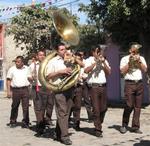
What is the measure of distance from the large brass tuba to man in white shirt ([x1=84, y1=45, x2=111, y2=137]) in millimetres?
532

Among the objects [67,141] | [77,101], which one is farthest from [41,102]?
[67,141]

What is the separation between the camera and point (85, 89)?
13273mm

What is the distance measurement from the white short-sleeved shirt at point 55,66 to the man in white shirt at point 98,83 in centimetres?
69

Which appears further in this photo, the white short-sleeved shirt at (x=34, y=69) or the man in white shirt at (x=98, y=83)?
the white short-sleeved shirt at (x=34, y=69)

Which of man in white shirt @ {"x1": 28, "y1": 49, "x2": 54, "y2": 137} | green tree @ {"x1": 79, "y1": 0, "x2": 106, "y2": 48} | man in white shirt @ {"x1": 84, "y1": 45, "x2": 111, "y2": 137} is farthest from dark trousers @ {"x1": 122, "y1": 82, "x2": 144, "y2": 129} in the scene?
green tree @ {"x1": 79, "y1": 0, "x2": 106, "y2": 48}

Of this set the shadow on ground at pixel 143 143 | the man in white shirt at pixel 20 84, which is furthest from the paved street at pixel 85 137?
the man in white shirt at pixel 20 84

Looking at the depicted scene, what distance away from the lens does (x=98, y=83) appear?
10898mm

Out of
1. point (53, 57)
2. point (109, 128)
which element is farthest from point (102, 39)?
point (53, 57)

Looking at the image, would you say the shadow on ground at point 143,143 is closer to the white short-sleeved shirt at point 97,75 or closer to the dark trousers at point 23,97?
the white short-sleeved shirt at point 97,75

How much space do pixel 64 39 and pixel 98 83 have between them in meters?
1.22

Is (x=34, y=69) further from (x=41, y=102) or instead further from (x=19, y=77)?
(x=41, y=102)

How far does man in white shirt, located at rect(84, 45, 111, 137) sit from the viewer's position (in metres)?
10.8

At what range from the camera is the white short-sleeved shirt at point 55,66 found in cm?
1031

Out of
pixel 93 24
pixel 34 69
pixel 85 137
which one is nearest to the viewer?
pixel 85 137
